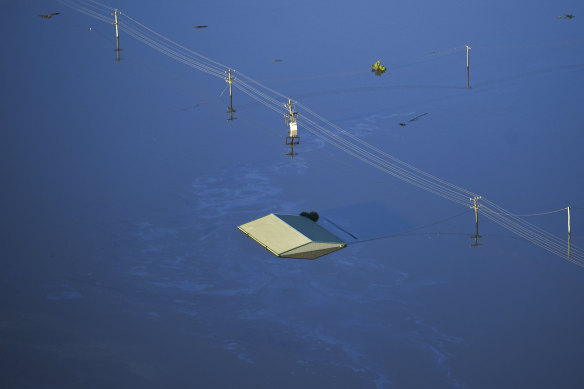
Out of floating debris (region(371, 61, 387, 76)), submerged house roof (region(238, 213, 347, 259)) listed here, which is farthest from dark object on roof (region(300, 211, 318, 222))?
floating debris (region(371, 61, 387, 76))

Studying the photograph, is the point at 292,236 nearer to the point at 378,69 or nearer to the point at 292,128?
the point at 292,128

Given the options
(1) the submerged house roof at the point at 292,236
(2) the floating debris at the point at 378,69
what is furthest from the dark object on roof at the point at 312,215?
(2) the floating debris at the point at 378,69

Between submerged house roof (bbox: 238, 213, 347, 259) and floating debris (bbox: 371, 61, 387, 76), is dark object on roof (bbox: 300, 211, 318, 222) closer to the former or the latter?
submerged house roof (bbox: 238, 213, 347, 259)

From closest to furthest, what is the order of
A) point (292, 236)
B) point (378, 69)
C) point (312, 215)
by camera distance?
point (292, 236) < point (312, 215) < point (378, 69)

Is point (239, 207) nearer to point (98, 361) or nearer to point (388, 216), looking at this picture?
point (388, 216)

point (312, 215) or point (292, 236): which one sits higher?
point (312, 215)

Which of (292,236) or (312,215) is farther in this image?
(312,215)

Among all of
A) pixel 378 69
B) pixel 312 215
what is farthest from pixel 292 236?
pixel 378 69

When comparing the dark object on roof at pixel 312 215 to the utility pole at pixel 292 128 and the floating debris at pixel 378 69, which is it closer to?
the utility pole at pixel 292 128
